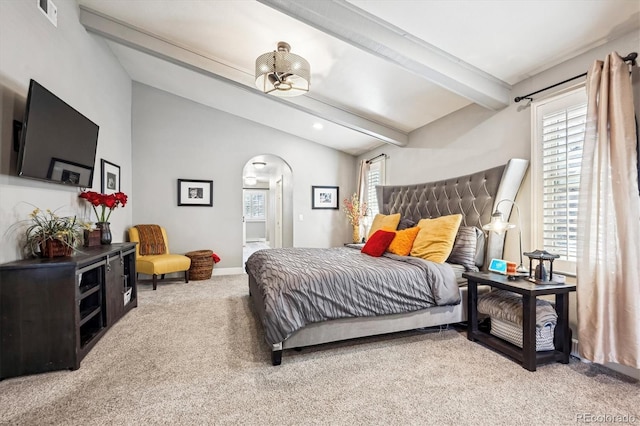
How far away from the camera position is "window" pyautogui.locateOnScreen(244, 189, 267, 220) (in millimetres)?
12414

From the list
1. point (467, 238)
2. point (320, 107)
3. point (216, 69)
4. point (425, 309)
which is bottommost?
point (425, 309)

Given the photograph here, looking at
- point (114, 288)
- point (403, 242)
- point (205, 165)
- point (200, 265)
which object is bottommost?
point (200, 265)

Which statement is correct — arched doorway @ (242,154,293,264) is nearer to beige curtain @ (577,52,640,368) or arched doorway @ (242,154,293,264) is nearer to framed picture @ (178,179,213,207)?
framed picture @ (178,179,213,207)

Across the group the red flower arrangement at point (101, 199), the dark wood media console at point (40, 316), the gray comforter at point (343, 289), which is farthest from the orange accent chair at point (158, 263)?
the gray comforter at point (343, 289)

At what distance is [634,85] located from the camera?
2074 mm

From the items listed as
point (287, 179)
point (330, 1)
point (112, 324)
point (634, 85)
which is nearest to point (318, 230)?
point (287, 179)

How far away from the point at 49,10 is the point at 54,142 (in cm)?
127

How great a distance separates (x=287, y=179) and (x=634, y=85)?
5.44 metres

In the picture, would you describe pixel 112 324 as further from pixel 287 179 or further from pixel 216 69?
pixel 287 179

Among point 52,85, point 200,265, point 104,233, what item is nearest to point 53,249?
point 104,233

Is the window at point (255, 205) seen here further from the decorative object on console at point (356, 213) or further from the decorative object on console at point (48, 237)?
the decorative object on console at point (48, 237)

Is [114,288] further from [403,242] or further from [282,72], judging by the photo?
[403,242]

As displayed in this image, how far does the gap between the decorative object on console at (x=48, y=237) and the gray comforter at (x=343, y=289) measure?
5.39ft

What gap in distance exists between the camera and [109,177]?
4.15 metres
